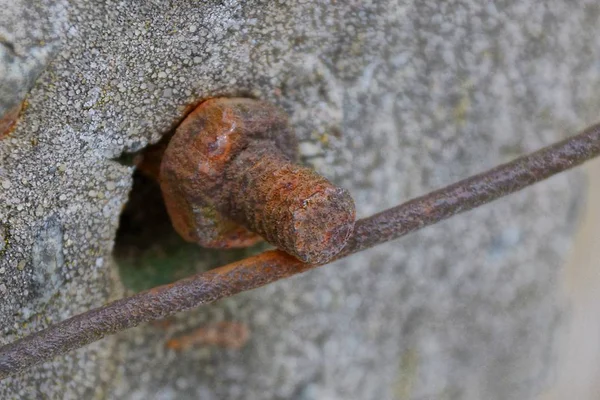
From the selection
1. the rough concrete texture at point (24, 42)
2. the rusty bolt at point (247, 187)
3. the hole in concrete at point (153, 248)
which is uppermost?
the rough concrete texture at point (24, 42)

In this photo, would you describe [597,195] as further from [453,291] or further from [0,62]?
[0,62]

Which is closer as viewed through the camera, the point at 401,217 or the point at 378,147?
the point at 401,217

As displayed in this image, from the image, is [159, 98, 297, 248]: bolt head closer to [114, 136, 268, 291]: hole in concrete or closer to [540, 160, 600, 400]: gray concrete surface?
[114, 136, 268, 291]: hole in concrete

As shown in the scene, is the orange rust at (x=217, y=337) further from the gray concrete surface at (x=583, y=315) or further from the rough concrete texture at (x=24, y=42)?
the gray concrete surface at (x=583, y=315)

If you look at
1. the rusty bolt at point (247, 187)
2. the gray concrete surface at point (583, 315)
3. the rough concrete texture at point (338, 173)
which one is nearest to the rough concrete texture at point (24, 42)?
the rough concrete texture at point (338, 173)

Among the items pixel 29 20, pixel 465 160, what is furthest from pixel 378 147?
pixel 29 20

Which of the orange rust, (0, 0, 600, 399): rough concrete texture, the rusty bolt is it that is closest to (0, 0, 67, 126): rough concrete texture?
(0, 0, 600, 399): rough concrete texture

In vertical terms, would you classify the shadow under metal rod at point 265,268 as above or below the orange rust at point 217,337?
above
